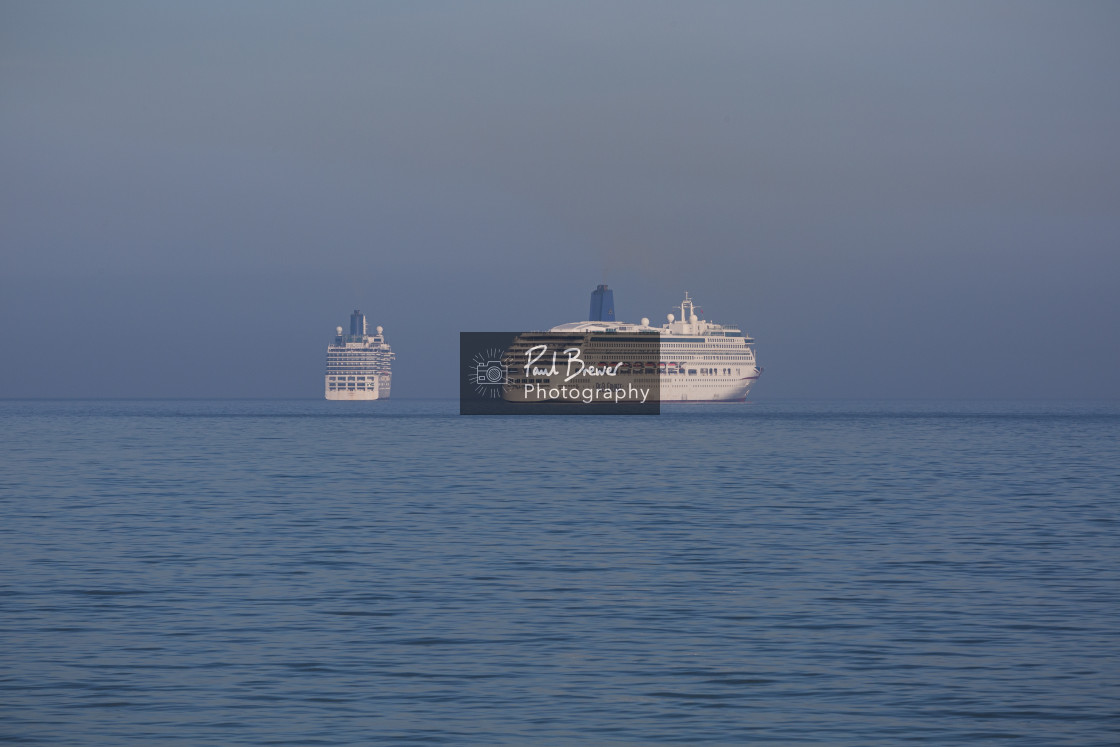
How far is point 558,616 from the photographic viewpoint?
1348 cm

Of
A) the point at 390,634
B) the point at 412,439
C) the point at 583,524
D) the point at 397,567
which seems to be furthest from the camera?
the point at 412,439

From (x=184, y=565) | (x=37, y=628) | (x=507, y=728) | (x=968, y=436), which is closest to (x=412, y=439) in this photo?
(x=968, y=436)

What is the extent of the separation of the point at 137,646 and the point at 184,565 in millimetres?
5828

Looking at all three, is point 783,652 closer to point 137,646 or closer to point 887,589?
point 887,589

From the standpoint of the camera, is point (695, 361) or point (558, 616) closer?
point (558, 616)

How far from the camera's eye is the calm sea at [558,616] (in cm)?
931

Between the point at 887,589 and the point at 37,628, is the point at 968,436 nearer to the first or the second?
the point at 887,589

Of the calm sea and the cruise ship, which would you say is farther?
the cruise ship

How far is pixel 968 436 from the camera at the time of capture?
71375 mm

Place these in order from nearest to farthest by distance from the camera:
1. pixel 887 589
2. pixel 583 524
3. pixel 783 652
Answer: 1. pixel 783 652
2. pixel 887 589
3. pixel 583 524

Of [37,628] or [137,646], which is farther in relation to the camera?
[37,628]

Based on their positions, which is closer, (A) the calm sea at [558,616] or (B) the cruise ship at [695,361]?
(A) the calm sea at [558,616]

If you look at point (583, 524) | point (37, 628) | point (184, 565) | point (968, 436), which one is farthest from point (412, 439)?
point (37, 628)

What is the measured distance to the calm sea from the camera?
367 inches
